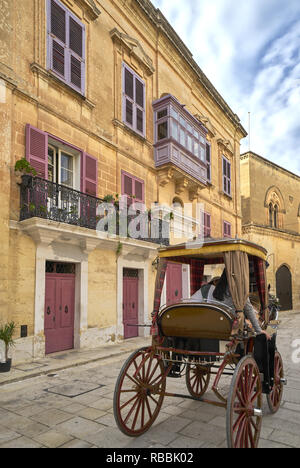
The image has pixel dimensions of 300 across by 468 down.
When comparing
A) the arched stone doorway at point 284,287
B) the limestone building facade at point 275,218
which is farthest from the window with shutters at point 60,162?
the arched stone doorway at point 284,287

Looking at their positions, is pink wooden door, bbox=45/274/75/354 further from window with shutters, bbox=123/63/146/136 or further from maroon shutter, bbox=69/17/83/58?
maroon shutter, bbox=69/17/83/58

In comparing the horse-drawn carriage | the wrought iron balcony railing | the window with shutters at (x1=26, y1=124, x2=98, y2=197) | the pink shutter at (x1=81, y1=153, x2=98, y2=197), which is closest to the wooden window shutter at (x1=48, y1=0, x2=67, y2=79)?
the window with shutters at (x1=26, y1=124, x2=98, y2=197)

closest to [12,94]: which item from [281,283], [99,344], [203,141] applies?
[99,344]

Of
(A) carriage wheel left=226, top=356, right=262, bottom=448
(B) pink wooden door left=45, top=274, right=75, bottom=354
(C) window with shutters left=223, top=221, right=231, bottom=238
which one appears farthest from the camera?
(C) window with shutters left=223, top=221, right=231, bottom=238

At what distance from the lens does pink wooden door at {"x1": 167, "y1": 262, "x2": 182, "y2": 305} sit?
14.5 metres

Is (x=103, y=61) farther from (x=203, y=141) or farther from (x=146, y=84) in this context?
(x=203, y=141)

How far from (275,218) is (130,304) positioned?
1943 cm

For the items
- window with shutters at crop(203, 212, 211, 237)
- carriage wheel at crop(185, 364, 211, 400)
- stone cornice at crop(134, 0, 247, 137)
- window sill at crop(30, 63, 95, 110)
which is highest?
stone cornice at crop(134, 0, 247, 137)

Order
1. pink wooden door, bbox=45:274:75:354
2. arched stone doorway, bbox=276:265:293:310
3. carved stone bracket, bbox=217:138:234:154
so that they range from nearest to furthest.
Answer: pink wooden door, bbox=45:274:75:354, carved stone bracket, bbox=217:138:234:154, arched stone doorway, bbox=276:265:293:310

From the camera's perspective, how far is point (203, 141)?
55.7 feet

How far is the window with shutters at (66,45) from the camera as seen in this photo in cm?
980

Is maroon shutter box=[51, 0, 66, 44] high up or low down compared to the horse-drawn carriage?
up

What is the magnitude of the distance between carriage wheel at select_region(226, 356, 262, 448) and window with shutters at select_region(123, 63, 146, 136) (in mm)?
10631

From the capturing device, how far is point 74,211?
9.63 metres
